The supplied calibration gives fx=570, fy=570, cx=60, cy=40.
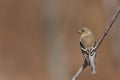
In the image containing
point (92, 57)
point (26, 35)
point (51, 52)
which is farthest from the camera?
point (26, 35)

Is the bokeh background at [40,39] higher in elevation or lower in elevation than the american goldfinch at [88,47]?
lower

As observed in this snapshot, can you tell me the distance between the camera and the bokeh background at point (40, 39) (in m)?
7.53

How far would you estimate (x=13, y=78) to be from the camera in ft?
24.5

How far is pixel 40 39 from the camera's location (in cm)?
884

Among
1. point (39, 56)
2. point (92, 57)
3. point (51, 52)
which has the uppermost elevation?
point (92, 57)

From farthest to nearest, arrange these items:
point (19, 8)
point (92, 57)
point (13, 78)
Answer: point (19, 8)
point (13, 78)
point (92, 57)

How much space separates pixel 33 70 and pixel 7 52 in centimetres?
81

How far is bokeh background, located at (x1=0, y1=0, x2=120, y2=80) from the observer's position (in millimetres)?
7531

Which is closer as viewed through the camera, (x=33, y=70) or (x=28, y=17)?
(x=33, y=70)

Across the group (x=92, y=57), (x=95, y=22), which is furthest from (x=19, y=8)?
(x=92, y=57)

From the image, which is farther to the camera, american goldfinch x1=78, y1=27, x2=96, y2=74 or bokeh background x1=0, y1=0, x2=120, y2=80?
bokeh background x1=0, y1=0, x2=120, y2=80

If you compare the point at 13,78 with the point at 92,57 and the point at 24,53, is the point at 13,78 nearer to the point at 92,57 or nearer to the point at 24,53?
the point at 24,53

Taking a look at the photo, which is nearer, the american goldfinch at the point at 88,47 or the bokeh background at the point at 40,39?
the american goldfinch at the point at 88,47

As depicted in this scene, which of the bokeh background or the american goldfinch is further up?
the american goldfinch
